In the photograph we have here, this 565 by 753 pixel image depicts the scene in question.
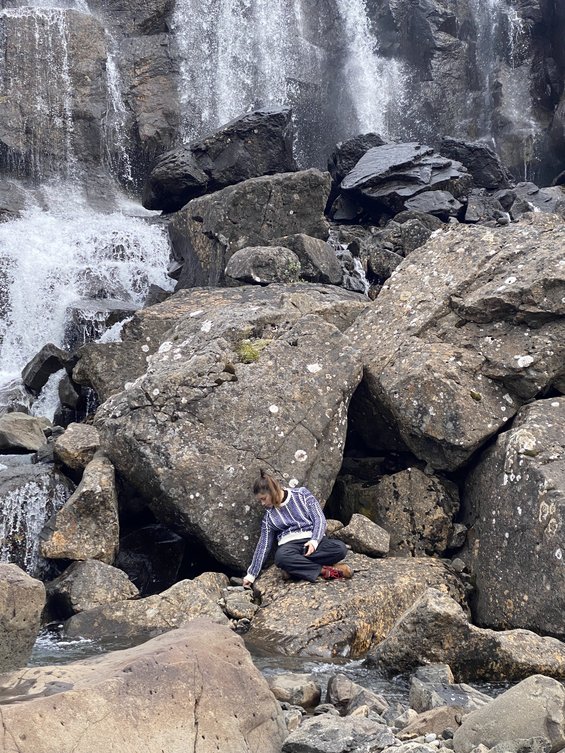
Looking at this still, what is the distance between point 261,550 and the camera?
10047 millimetres

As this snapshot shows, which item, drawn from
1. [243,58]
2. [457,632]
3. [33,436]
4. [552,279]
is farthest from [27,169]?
[457,632]

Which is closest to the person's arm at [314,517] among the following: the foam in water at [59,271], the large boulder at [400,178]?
the foam in water at [59,271]

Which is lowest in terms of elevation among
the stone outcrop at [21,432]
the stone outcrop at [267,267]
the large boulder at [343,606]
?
the large boulder at [343,606]

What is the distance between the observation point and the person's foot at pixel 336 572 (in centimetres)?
967

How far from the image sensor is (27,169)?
95.2ft

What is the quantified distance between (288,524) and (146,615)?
183 cm

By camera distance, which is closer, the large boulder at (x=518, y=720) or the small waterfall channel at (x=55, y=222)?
the large boulder at (x=518, y=720)

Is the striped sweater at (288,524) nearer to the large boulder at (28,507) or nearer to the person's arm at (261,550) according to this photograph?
the person's arm at (261,550)

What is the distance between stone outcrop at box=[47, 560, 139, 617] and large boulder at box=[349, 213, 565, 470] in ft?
12.6

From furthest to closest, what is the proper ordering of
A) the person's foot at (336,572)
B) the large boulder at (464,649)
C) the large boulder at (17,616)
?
1. the person's foot at (336,572)
2. the large boulder at (464,649)
3. the large boulder at (17,616)

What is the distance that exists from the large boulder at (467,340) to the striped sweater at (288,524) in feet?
5.78

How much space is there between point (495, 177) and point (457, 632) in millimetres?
22791

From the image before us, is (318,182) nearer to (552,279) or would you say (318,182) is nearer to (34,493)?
(552,279)

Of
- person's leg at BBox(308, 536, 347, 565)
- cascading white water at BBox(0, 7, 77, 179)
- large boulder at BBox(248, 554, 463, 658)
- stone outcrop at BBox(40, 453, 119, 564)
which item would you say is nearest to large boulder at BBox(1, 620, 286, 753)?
large boulder at BBox(248, 554, 463, 658)
